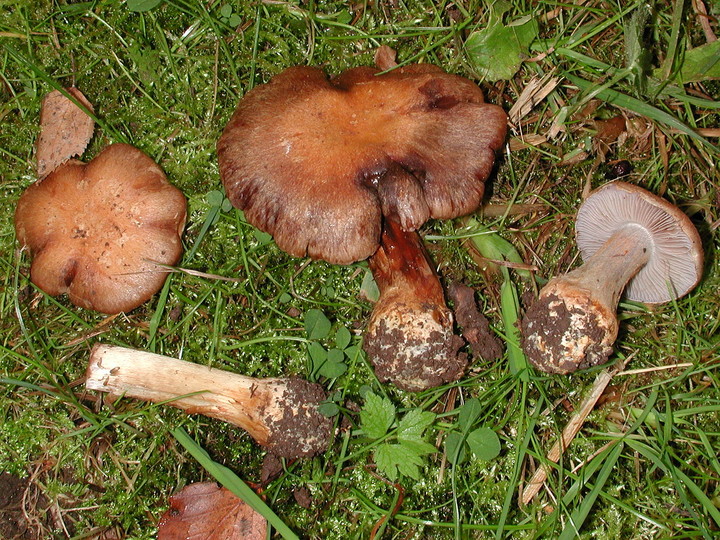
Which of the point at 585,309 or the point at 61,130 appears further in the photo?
the point at 61,130

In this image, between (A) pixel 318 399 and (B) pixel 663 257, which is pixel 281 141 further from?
(B) pixel 663 257

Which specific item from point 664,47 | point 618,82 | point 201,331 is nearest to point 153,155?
point 201,331

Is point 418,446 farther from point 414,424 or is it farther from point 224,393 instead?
point 224,393

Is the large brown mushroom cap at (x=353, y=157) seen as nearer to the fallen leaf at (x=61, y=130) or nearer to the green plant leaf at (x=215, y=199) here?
the green plant leaf at (x=215, y=199)

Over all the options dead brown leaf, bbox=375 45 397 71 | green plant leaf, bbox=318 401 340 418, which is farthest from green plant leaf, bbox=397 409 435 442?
dead brown leaf, bbox=375 45 397 71

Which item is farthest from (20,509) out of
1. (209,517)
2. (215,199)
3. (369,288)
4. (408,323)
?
(408,323)

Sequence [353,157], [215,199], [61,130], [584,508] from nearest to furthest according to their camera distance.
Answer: [353,157], [584,508], [215,199], [61,130]
